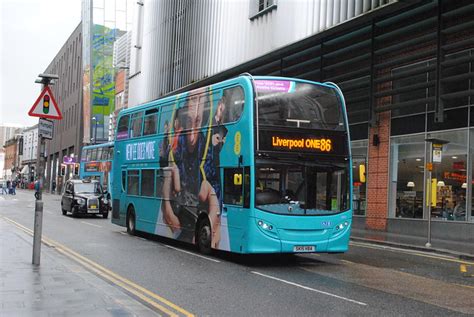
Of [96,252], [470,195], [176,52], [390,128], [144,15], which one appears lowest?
[96,252]

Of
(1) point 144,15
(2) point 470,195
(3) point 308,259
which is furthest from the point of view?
(1) point 144,15

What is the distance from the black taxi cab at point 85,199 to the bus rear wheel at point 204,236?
46.9ft

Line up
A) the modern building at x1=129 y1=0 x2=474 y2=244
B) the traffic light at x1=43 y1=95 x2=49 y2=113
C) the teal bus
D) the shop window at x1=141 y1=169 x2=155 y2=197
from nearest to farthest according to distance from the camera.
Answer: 1. the traffic light at x1=43 y1=95 x2=49 y2=113
2. the teal bus
3. the shop window at x1=141 y1=169 x2=155 y2=197
4. the modern building at x1=129 y1=0 x2=474 y2=244

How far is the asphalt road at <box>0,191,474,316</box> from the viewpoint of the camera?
7488 millimetres

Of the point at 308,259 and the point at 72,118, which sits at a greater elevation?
the point at 72,118

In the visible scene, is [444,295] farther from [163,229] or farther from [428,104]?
[428,104]

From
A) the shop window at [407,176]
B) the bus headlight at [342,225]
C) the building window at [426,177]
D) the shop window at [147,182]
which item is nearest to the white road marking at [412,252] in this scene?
the building window at [426,177]

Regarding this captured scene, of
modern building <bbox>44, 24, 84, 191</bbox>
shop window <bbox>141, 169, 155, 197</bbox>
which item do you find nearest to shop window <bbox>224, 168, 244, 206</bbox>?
shop window <bbox>141, 169, 155, 197</bbox>

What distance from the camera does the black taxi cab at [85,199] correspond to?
25.9 metres

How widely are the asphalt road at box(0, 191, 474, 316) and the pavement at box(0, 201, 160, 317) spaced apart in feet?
2.66

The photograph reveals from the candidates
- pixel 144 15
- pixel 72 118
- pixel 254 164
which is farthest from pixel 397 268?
pixel 72 118

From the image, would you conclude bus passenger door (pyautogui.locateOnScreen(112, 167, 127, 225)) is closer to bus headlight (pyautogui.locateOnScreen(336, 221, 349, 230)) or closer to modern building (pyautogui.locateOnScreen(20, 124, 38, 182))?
bus headlight (pyautogui.locateOnScreen(336, 221, 349, 230))

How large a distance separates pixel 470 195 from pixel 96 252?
1278cm

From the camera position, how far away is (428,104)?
20.1m
